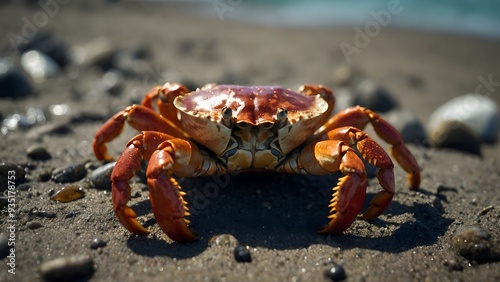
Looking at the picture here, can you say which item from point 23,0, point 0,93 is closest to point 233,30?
point 23,0

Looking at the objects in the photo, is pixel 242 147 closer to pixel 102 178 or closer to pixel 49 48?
pixel 102 178

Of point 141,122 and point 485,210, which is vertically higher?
point 141,122

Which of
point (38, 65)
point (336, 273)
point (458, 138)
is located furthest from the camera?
point (38, 65)

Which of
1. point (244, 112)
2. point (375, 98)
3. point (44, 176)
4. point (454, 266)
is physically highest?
point (244, 112)

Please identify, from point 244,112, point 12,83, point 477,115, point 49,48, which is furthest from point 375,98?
point 49,48

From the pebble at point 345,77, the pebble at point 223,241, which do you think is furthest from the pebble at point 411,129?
the pebble at point 223,241

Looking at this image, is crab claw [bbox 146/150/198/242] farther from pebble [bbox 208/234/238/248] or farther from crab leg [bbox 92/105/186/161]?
crab leg [bbox 92/105/186/161]
